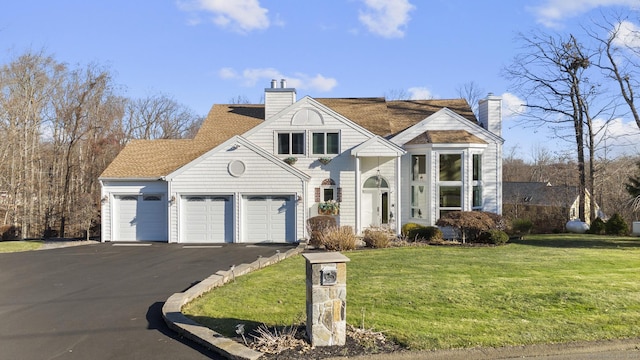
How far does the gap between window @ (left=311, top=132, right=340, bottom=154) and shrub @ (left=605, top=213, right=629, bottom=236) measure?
14059mm

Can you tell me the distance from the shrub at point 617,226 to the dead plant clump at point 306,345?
2057 cm

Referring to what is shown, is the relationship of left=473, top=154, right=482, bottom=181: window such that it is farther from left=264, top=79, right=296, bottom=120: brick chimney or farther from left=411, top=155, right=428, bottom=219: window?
left=264, top=79, right=296, bottom=120: brick chimney

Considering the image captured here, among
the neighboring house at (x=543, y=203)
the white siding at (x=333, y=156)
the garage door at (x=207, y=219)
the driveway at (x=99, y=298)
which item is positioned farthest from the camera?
the neighboring house at (x=543, y=203)

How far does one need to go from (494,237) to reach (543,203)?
23.3 metres

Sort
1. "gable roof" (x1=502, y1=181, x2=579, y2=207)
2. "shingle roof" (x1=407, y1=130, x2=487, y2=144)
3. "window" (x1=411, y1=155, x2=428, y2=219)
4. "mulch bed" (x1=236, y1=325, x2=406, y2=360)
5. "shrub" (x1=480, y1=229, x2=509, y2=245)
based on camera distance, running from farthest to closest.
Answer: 1. "gable roof" (x1=502, y1=181, x2=579, y2=207)
2. "window" (x1=411, y1=155, x2=428, y2=219)
3. "shingle roof" (x1=407, y1=130, x2=487, y2=144)
4. "shrub" (x1=480, y1=229, x2=509, y2=245)
5. "mulch bed" (x1=236, y1=325, x2=406, y2=360)

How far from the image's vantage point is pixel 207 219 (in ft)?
62.3

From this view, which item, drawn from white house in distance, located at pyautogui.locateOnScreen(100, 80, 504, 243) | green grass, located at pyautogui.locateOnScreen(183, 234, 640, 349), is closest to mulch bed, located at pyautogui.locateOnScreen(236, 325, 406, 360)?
green grass, located at pyautogui.locateOnScreen(183, 234, 640, 349)

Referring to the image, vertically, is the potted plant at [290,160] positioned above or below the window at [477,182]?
above

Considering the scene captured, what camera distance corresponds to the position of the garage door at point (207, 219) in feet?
62.0

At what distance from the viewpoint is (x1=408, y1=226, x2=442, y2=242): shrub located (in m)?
17.4

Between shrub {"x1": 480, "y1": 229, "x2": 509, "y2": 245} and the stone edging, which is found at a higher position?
shrub {"x1": 480, "y1": 229, "x2": 509, "y2": 245}

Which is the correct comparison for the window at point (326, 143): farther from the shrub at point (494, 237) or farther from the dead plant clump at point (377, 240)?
the shrub at point (494, 237)

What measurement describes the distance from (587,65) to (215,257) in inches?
994

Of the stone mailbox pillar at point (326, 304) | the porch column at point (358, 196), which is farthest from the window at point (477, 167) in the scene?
the stone mailbox pillar at point (326, 304)
